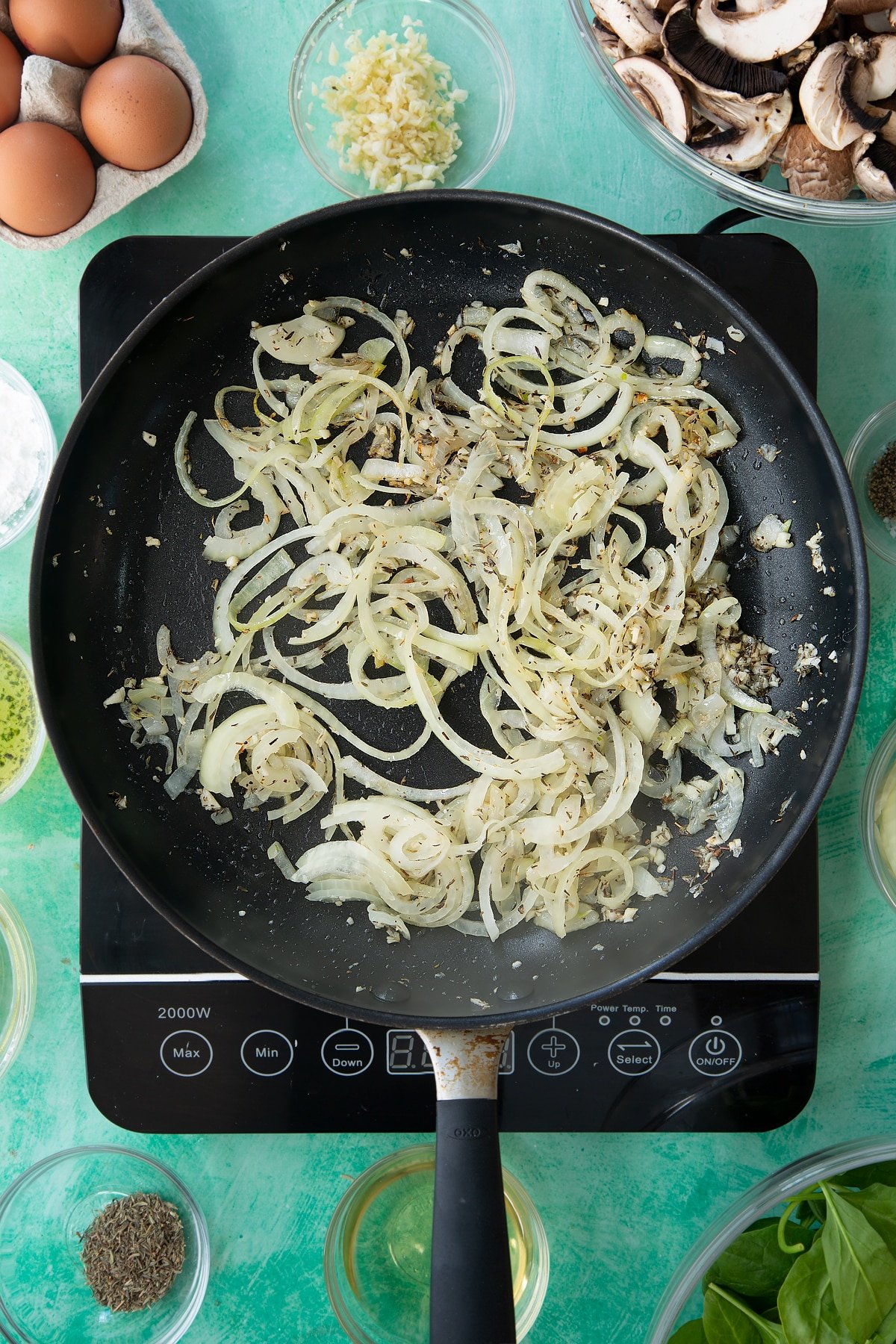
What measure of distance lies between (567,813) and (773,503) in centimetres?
52

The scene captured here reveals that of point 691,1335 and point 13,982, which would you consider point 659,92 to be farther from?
point 691,1335

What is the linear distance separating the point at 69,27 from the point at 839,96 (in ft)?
3.23

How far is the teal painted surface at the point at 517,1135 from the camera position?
1.36 m

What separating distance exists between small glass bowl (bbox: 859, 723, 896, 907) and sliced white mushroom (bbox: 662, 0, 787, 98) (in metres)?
0.86

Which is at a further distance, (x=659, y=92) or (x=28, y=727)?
(x=28, y=727)

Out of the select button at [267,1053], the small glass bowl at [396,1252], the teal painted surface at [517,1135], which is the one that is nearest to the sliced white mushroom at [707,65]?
the teal painted surface at [517,1135]

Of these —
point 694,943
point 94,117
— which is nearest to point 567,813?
point 694,943

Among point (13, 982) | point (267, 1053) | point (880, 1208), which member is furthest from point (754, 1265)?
point (13, 982)

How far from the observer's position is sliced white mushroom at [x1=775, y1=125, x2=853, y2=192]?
3.78ft

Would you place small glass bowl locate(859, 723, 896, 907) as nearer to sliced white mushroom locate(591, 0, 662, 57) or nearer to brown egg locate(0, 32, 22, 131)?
sliced white mushroom locate(591, 0, 662, 57)

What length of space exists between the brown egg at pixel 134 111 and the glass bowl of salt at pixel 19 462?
37cm

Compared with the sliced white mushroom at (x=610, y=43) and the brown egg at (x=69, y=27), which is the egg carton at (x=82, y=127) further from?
the sliced white mushroom at (x=610, y=43)

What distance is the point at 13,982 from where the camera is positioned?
139cm

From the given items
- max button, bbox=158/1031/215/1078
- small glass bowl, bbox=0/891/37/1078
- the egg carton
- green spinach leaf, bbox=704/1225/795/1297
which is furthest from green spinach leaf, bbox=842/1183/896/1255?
the egg carton
